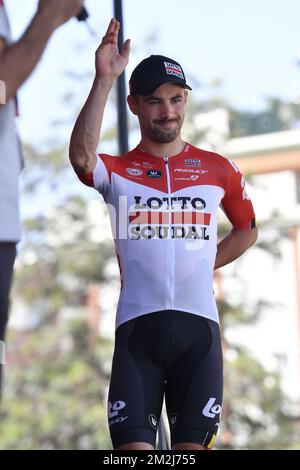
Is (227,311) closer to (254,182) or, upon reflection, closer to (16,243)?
(254,182)

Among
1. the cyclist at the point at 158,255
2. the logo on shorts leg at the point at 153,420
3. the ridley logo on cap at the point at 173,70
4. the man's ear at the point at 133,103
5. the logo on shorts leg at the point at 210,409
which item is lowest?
the logo on shorts leg at the point at 153,420

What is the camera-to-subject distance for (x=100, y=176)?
2.98 metres

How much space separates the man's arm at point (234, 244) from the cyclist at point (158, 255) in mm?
200

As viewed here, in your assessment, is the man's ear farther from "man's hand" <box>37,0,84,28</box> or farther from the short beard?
"man's hand" <box>37,0,84,28</box>

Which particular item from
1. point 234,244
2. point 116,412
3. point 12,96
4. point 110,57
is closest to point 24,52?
point 12,96

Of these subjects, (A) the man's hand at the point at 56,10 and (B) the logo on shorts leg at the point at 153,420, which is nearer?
(A) the man's hand at the point at 56,10

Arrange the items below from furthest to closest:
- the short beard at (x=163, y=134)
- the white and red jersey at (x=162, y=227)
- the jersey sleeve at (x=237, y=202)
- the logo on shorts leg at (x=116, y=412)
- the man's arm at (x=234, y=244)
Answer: the man's arm at (x=234, y=244)
the jersey sleeve at (x=237, y=202)
the short beard at (x=163, y=134)
the white and red jersey at (x=162, y=227)
the logo on shorts leg at (x=116, y=412)

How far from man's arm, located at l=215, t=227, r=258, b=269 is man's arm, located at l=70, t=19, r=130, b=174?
23.4 inches

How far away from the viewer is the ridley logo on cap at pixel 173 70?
9.93 ft

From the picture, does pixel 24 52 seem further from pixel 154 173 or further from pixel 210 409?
pixel 210 409

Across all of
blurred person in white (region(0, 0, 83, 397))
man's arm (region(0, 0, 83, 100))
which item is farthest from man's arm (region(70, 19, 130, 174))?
man's arm (region(0, 0, 83, 100))

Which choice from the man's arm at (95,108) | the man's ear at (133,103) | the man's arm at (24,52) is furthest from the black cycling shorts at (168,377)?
the man's arm at (24,52)

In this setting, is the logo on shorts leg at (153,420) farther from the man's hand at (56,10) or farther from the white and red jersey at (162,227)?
the man's hand at (56,10)

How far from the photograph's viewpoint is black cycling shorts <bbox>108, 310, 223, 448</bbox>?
2.78 m
